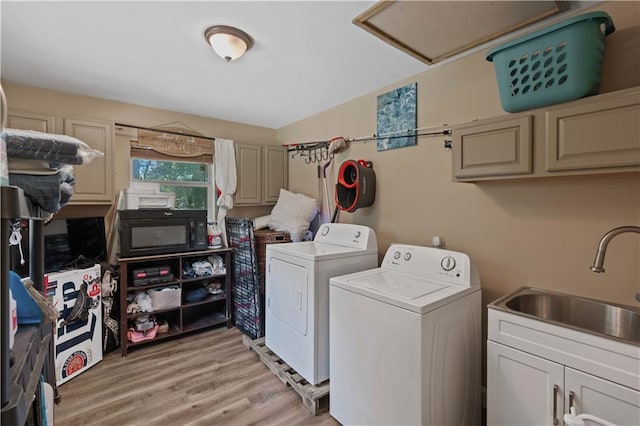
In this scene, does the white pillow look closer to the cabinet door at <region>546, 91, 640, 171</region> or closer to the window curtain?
the window curtain

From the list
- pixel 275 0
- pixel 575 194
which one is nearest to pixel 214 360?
pixel 275 0

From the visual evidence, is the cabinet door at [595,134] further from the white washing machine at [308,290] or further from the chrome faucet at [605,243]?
the white washing machine at [308,290]

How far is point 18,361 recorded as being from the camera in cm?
63

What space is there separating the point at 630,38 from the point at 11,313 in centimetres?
260

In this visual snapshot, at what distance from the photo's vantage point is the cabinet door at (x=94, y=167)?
8.50 ft

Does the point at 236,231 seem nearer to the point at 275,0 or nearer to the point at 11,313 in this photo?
the point at 275,0

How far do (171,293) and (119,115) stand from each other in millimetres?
1917

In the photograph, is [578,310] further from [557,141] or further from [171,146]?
[171,146]

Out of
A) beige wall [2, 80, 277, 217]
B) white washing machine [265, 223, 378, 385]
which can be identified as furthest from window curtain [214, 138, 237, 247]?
white washing machine [265, 223, 378, 385]

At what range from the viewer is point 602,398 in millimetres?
1178

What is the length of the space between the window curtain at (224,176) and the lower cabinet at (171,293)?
15.4 inches

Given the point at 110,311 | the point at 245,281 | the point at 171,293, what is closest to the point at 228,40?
the point at 245,281

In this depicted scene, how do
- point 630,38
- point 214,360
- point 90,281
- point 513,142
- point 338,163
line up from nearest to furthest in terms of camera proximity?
point 630,38
point 513,142
point 90,281
point 214,360
point 338,163

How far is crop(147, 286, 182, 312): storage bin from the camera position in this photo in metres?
2.88
